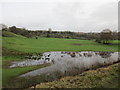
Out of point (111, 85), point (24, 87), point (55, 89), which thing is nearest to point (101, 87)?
point (111, 85)

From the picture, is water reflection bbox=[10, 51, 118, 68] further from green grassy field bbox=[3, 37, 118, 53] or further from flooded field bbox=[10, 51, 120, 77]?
green grassy field bbox=[3, 37, 118, 53]

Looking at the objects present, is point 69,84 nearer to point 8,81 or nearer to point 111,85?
point 111,85

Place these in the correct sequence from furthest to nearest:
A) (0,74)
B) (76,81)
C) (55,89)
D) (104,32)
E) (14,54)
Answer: (104,32) → (14,54) → (0,74) → (76,81) → (55,89)

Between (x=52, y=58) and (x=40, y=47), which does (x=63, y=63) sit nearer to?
(x=52, y=58)

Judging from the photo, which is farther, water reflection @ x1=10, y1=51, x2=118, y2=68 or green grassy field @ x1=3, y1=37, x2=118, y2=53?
green grassy field @ x1=3, y1=37, x2=118, y2=53

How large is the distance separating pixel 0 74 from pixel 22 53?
477 inches

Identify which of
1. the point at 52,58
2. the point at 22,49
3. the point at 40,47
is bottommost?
the point at 52,58

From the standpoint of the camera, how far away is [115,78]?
36.6 ft

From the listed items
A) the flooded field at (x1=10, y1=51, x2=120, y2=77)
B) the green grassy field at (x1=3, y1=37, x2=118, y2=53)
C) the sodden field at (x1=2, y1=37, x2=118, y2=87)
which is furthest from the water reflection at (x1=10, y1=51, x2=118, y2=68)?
the green grassy field at (x1=3, y1=37, x2=118, y2=53)

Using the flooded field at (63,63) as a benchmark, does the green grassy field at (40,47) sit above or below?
above

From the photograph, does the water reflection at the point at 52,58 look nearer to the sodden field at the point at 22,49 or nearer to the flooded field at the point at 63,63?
the flooded field at the point at 63,63

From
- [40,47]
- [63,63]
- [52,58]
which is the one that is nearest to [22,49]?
[40,47]

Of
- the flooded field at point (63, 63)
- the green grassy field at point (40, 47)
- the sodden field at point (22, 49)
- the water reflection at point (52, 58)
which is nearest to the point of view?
the sodden field at point (22, 49)

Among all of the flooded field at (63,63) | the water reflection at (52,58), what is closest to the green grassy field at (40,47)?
the water reflection at (52,58)
